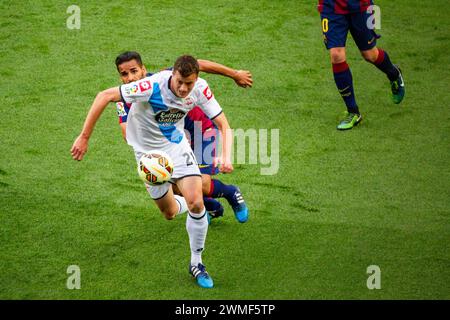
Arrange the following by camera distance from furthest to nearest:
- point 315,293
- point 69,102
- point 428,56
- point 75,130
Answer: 1. point 428,56
2. point 69,102
3. point 75,130
4. point 315,293

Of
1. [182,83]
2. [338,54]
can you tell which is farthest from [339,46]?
[182,83]

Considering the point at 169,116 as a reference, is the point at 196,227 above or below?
below

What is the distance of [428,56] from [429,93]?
→ 1080 mm

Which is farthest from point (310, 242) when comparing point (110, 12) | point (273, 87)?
point (110, 12)

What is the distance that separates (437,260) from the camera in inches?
232

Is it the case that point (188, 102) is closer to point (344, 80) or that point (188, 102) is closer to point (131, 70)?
point (131, 70)

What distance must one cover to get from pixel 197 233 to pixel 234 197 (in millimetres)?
888

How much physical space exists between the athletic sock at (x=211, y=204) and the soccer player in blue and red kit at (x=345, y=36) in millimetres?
2261

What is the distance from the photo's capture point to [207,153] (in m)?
6.50

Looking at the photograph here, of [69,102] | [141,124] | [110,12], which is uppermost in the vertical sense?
[110,12]

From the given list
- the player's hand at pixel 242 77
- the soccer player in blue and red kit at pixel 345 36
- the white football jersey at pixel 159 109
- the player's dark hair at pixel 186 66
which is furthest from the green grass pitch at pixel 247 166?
the player's dark hair at pixel 186 66

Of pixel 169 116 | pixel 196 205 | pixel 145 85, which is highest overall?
pixel 145 85

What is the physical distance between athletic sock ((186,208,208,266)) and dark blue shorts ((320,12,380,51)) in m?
3.17

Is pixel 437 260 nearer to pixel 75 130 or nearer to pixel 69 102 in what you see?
pixel 75 130
